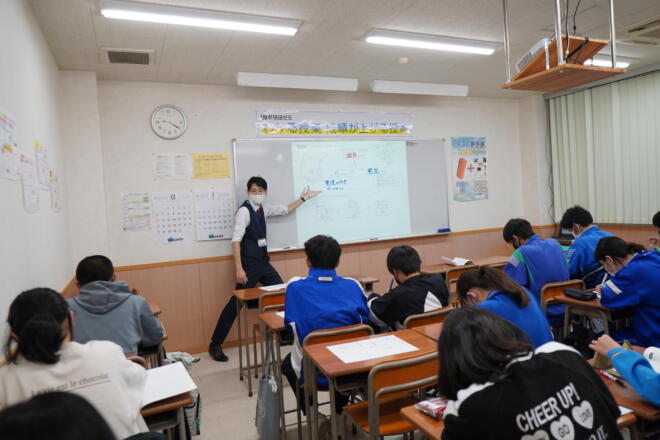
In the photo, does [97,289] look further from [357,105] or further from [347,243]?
[357,105]

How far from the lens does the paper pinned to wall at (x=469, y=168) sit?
6078 millimetres

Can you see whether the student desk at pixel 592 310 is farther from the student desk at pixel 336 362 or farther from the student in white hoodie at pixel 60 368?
the student in white hoodie at pixel 60 368

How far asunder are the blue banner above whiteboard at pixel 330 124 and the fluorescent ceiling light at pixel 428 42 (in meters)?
1.54

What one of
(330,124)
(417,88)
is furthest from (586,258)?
(330,124)

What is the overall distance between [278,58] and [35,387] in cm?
348

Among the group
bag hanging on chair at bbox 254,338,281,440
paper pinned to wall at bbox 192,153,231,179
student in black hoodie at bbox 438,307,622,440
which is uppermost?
paper pinned to wall at bbox 192,153,231,179

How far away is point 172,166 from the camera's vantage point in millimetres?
4637

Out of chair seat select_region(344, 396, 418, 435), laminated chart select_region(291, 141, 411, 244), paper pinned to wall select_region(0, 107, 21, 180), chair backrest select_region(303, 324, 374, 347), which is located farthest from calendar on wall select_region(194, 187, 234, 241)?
chair seat select_region(344, 396, 418, 435)

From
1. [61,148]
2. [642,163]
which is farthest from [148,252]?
[642,163]

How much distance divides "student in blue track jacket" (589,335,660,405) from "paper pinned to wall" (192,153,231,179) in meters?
4.07

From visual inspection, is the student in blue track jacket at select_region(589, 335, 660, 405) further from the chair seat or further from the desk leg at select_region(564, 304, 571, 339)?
the desk leg at select_region(564, 304, 571, 339)

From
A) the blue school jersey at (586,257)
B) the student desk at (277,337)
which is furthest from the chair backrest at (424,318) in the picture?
the blue school jersey at (586,257)

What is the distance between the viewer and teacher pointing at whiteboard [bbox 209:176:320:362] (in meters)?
4.48

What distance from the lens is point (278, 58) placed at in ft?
13.5
